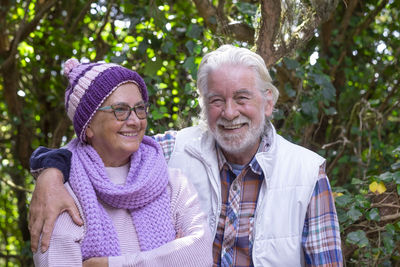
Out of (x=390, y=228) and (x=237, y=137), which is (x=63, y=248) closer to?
(x=237, y=137)

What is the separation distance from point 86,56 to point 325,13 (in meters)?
2.45

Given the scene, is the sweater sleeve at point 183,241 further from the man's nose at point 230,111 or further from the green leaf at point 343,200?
the green leaf at point 343,200

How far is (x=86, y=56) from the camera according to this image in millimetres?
4684

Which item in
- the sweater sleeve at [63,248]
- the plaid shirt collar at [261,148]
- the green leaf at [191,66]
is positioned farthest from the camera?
the green leaf at [191,66]

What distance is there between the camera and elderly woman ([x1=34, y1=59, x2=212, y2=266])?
2023 mm

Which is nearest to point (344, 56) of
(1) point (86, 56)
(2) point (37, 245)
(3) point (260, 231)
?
(1) point (86, 56)

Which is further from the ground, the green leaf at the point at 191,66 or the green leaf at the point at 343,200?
the green leaf at the point at 191,66

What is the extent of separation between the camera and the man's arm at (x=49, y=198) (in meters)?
1.98

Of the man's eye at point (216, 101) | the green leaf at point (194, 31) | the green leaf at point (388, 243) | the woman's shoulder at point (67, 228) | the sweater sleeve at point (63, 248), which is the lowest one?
the green leaf at point (388, 243)

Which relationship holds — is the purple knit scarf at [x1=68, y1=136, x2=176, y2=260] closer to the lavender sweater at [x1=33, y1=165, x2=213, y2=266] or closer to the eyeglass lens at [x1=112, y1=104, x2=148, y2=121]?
the lavender sweater at [x1=33, y1=165, x2=213, y2=266]

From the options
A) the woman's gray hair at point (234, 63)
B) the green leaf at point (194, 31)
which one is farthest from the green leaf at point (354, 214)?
the green leaf at point (194, 31)

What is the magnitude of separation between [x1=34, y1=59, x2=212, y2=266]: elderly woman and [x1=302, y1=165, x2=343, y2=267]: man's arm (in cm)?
57

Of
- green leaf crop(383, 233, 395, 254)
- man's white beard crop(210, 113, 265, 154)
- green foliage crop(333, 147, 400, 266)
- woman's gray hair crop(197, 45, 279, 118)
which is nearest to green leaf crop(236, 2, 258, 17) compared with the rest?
woman's gray hair crop(197, 45, 279, 118)

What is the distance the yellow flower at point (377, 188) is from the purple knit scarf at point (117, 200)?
1.37 meters
